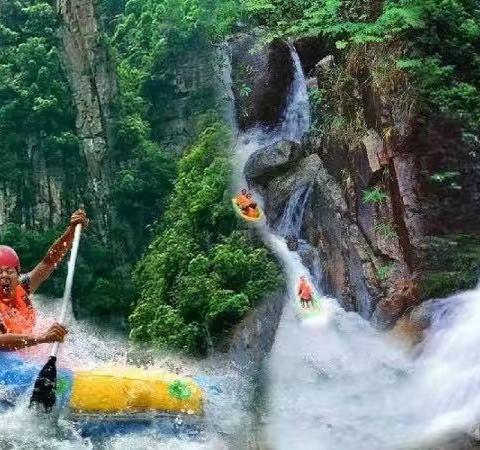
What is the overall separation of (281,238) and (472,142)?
2.50 m

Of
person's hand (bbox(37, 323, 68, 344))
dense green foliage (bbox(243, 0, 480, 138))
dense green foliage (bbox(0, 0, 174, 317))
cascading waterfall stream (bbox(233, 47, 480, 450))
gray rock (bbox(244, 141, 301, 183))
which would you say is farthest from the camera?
dense green foliage (bbox(0, 0, 174, 317))

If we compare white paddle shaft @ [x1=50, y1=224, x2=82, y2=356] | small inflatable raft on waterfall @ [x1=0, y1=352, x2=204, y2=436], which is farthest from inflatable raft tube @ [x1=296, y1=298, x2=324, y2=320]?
white paddle shaft @ [x1=50, y1=224, x2=82, y2=356]

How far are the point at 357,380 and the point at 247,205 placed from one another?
8.73 ft

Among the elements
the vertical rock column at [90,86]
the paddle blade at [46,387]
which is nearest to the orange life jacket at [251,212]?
the vertical rock column at [90,86]

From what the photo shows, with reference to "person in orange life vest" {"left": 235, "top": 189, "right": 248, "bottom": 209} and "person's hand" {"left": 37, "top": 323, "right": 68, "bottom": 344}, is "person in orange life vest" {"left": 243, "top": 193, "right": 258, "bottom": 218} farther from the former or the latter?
"person's hand" {"left": 37, "top": 323, "right": 68, "bottom": 344}

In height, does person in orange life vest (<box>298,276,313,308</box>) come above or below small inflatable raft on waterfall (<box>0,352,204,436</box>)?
above

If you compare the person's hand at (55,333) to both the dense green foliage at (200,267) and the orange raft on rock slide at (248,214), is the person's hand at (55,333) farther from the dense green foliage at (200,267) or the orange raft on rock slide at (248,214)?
the orange raft on rock slide at (248,214)

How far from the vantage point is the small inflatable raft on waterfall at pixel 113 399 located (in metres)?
5.32

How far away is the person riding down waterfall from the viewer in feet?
26.6

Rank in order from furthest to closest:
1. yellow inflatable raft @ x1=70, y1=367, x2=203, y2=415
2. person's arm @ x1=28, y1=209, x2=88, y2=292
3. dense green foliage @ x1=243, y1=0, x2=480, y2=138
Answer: dense green foliage @ x1=243, y1=0, x2=480, y2=138, person's arm @ x1=28, y1=209, x2=88, y2=292, yellow inflatable raft @ x1=70, y1=367, x2=203, y2=415

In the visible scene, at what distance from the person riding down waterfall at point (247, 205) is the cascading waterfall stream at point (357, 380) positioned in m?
0.40

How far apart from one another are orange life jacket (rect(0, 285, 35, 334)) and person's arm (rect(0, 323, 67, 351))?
21 cm

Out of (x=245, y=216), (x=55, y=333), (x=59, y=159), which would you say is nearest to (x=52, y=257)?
(x=55, y=333)

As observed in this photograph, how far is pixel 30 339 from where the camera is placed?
199 inches
